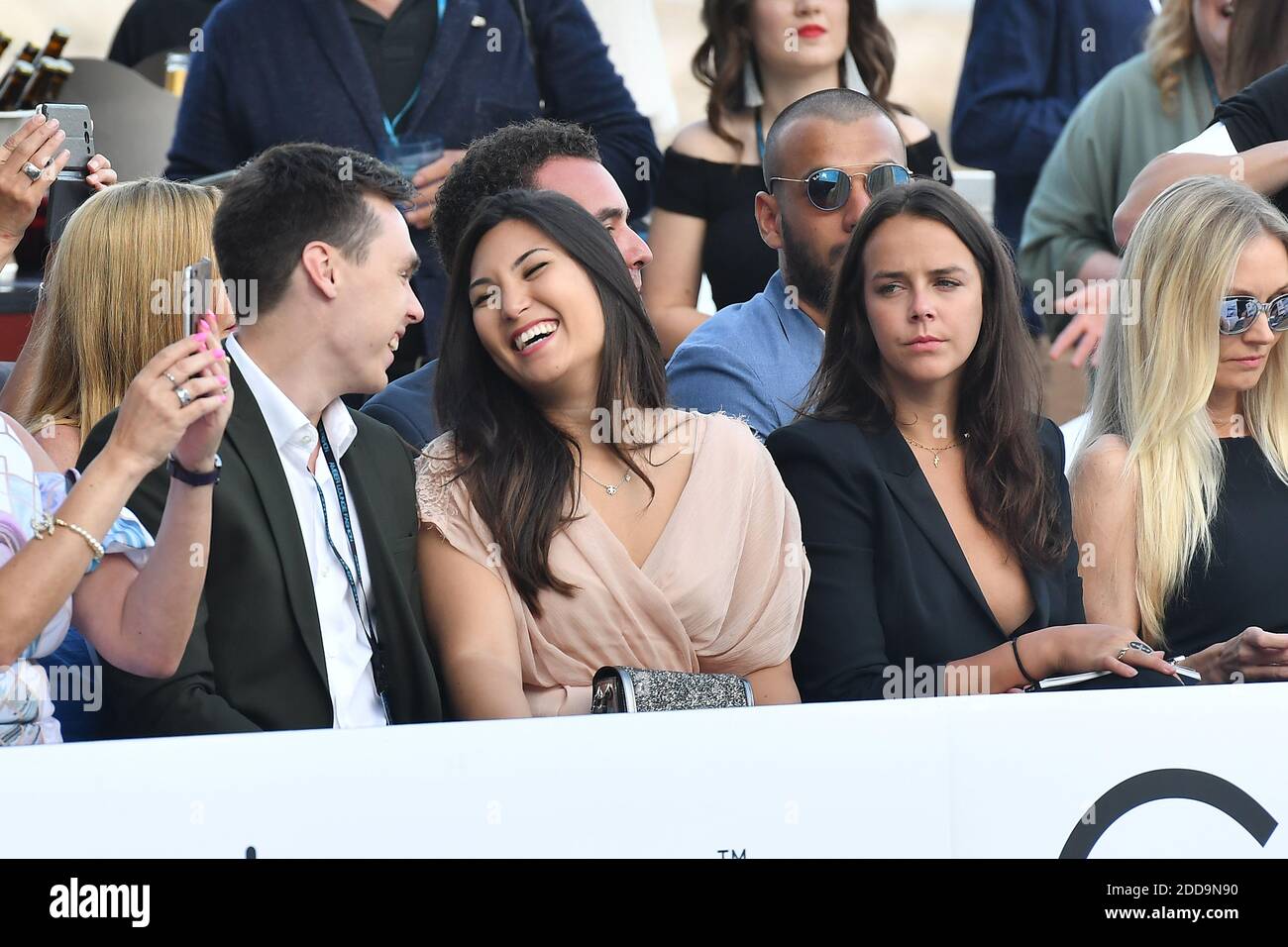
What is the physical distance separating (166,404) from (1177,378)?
1.81 metres

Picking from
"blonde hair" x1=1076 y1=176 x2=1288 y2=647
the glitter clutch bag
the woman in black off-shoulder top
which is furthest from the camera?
the woman in black off-shoulder top

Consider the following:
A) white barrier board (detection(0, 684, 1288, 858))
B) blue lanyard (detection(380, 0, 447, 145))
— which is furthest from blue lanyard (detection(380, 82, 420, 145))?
white barrier board (detection(0, 684, 1288, 858))

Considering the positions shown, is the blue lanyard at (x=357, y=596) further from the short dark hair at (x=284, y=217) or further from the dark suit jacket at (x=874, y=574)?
the dark suit jacket at (x=874, y=574)

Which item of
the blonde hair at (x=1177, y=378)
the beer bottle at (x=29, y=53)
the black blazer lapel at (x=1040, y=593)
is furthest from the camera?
the beer bottle at (x=29, y=53)

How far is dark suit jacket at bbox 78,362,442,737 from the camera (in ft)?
7.88

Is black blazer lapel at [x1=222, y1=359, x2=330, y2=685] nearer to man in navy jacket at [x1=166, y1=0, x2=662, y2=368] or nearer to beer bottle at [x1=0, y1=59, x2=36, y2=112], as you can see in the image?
man in navy jacket at [x1=166, y1=0, x2=662, y2=368]

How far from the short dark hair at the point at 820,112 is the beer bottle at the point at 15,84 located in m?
2.20

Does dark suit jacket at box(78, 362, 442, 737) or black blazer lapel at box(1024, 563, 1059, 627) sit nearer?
dark suit jacket at box(78, 362, 442, 737)

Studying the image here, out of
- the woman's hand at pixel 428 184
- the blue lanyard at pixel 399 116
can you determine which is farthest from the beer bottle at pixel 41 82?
the woman's hand at pixel 428 184

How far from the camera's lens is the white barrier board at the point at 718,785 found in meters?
2.13

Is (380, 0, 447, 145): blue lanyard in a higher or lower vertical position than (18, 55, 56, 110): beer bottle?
lower
